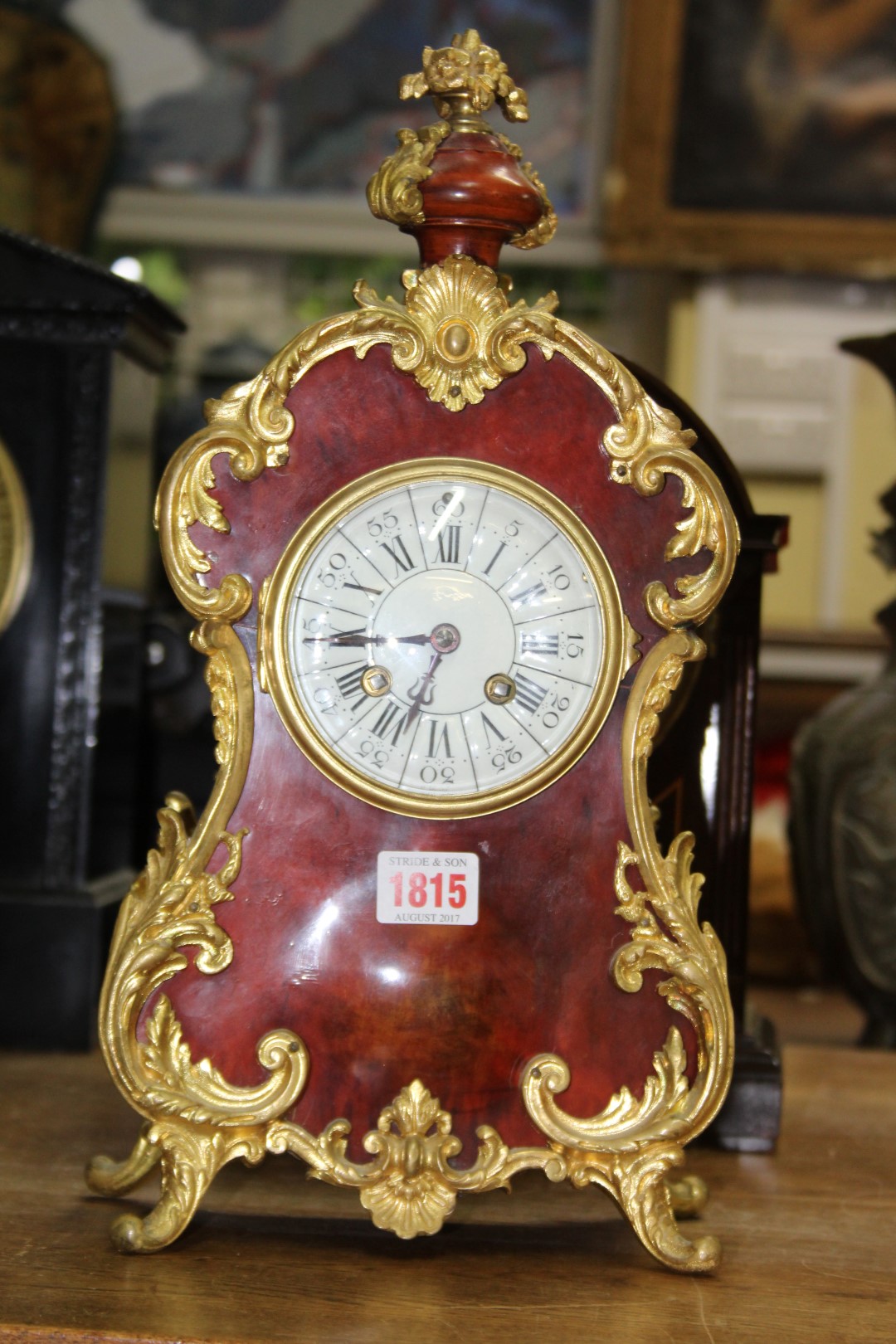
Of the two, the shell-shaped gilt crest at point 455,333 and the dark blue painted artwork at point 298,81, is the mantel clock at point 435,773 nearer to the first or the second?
the shell-shaped gilt crest at point 455,333

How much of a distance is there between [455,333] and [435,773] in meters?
0.25

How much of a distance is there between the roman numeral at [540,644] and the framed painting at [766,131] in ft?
10.1

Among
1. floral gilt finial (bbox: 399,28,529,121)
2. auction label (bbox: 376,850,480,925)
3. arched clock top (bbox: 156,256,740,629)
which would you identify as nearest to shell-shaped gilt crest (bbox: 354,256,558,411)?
arched clock top (bbox: 156,256,740,629)

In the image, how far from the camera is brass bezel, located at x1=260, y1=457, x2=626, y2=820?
84cm

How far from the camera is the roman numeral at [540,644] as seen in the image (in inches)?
33.0

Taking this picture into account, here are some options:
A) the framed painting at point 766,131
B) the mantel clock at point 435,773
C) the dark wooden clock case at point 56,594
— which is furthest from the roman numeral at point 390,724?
the framed painting at point 766,131

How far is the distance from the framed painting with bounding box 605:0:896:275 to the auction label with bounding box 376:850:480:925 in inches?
124

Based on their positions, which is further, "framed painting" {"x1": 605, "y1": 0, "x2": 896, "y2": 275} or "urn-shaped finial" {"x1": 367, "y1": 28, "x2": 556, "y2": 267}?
"framed painting" {"x1": 605, "y1": 0, "x2": 896, "y2": 275}

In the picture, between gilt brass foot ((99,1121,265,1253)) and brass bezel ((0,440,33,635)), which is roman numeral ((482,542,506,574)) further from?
brass bezel ((0,440,33,635))

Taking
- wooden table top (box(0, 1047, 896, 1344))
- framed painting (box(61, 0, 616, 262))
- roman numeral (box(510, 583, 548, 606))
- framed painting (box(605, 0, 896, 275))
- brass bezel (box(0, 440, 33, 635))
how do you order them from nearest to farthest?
wooden table top (box(0, 1047, 896, 1344))
roman numeral (box(510, 583, 548, 606))
brass bezel (box(0, 440, 33, 635))
framed painting (box(605, 0, 896, 275))
framed painting (box(61, 0, 616, 262))

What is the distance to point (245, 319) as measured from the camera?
4191mm

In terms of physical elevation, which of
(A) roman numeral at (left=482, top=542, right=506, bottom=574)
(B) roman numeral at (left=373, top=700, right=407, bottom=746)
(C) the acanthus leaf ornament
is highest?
(C) the acanthus leaf ornament

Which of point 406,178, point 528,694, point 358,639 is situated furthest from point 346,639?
point 406,178

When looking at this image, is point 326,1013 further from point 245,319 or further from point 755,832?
point 245,319
